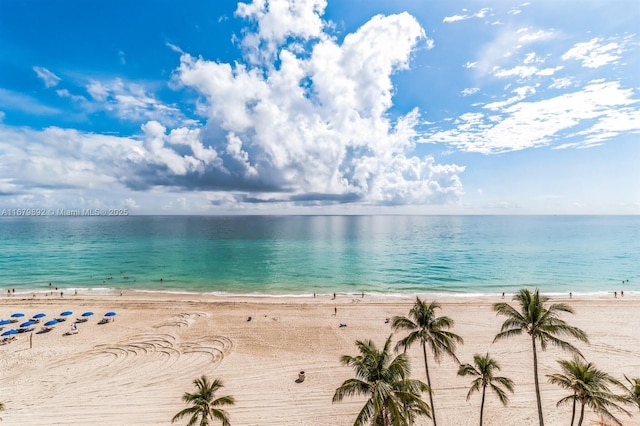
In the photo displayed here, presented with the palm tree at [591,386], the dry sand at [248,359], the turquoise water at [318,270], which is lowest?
the dry sand at [248,359]

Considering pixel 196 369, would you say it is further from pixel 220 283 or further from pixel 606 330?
pixel 606 330

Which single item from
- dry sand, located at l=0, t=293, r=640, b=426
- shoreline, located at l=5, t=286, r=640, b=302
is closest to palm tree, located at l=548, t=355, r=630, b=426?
dry sand, located at l=0, t=293, r=640, b=426

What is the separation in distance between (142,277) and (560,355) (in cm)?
7984

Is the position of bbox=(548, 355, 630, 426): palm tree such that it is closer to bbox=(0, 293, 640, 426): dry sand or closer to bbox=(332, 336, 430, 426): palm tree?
bbox=(332, 336, 430, 426): palm tree

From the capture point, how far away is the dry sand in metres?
23.3

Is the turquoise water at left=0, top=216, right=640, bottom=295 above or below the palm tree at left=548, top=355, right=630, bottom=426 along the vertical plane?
below

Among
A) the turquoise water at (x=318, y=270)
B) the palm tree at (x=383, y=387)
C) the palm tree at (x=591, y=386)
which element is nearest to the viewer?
the palm tree at (x=383, y=387)

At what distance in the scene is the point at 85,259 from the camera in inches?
3553

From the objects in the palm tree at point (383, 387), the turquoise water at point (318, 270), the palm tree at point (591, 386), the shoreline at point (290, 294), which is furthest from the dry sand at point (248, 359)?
the turquoise water at point (318, 270)

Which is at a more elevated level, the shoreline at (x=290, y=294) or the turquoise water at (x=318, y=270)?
the turquoise water at (x=318, y=270)

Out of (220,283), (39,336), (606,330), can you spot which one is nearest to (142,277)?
(220,283)

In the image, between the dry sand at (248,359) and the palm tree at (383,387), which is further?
the dry sand at (248,359)

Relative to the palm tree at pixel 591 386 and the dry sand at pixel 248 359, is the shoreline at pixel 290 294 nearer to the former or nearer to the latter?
the dry sand at pixel 248 359

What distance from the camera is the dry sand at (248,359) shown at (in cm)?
2331
